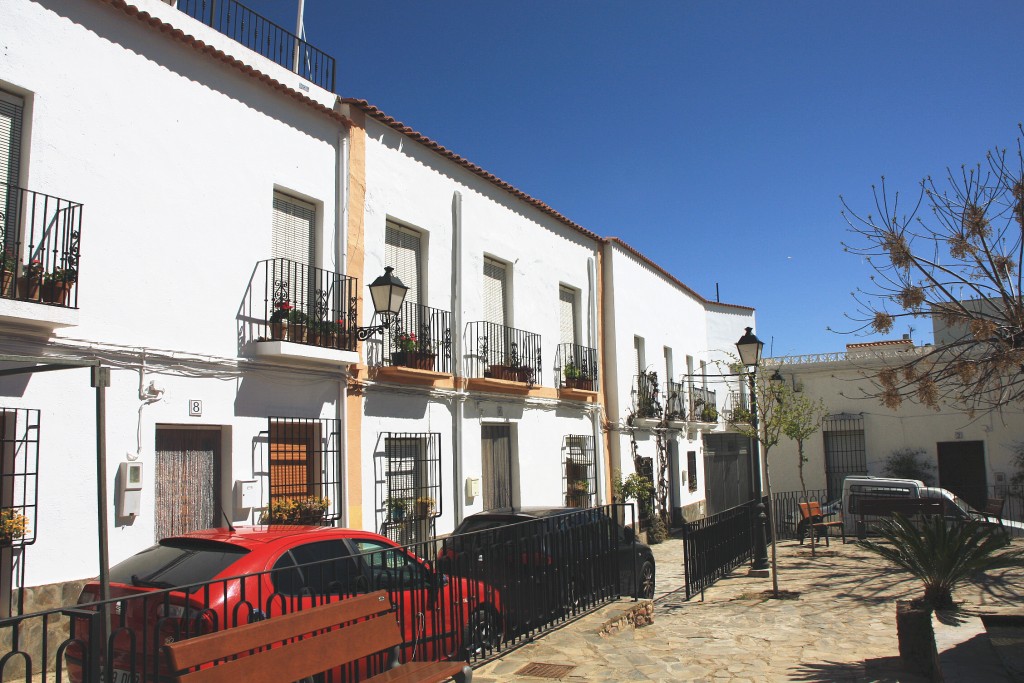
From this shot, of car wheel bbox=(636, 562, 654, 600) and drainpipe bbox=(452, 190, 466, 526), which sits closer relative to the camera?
car wheel bbox=(636, 562, 654, 600)

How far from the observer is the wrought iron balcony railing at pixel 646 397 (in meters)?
19.2

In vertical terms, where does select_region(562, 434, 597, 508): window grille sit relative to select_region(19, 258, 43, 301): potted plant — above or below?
below

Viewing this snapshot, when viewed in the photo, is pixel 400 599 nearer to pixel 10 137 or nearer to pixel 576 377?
pixel 10 137

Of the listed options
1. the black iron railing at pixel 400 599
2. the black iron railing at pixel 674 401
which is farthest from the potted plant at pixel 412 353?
the black iron railing at pixel 674 401

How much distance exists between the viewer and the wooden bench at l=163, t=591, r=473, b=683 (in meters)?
3.91

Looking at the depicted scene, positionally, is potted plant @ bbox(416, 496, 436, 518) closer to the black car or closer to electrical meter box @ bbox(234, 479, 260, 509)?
the black car

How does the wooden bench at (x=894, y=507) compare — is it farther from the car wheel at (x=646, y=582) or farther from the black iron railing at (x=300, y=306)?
the black iron railing at (x=300, y=306)

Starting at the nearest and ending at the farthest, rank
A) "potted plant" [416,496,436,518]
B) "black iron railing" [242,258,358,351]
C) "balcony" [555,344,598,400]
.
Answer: "black iron railing" [242,258,358,351]
"potted plant" [416,496,436,518]
"balcony" [555,344,598,400]

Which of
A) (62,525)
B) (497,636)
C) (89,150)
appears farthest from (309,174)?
(497,636)

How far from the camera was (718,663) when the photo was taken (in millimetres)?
7621

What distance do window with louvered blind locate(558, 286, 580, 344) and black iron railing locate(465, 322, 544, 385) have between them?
162cm

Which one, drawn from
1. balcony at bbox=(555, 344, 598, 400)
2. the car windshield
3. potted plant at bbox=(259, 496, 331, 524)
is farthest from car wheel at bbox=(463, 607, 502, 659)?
balcony at bbox=(555, 344, 598, 400)

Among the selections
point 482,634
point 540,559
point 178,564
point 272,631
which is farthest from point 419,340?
point 272,631

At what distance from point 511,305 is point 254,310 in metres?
6.22
